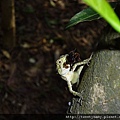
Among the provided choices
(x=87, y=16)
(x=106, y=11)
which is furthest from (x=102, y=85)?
(x=106, y=11)

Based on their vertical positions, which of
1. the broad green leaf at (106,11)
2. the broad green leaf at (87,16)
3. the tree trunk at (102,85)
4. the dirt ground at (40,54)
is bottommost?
the dirt ground at (40,54)

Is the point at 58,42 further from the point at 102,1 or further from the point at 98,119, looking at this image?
the point at 102,1

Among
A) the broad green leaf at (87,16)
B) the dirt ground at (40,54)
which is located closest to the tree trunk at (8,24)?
the dirt ground at (40,54)

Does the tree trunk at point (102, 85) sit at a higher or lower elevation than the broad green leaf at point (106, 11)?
lower

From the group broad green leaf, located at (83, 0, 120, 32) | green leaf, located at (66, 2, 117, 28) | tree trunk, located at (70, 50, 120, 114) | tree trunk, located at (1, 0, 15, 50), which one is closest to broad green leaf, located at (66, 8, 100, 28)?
green leaf, located at (66, 2, 117, 28)

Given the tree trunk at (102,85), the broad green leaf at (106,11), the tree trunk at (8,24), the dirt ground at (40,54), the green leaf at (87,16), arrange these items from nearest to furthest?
the broad green leaf at (106,11) < the tree trunk at (102,85) < the green leaf at (87,16) < the tree trunk at (8,24) < the dirt ground at (40,54)

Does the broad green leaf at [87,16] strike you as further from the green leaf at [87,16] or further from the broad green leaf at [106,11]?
the broad green leaf at [106,11]

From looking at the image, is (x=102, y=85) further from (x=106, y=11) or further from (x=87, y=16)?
(x=106, y=11)
